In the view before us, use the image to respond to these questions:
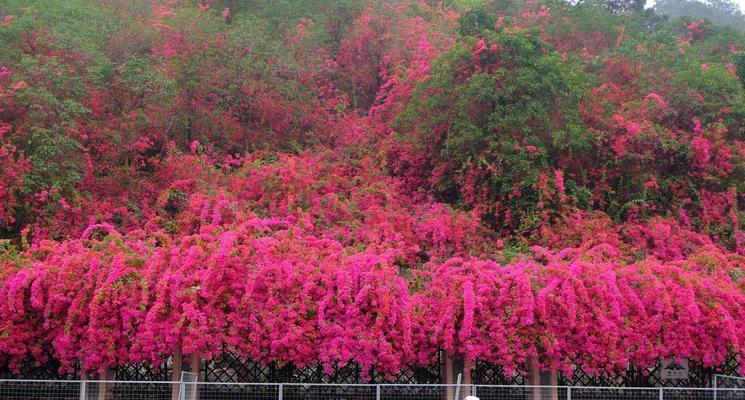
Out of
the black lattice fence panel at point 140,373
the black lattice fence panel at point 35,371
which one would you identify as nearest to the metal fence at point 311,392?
the black lattice fence panel at point 140,373

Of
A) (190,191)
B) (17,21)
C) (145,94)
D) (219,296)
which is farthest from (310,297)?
(17,21)

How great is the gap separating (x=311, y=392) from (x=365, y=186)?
8.98 meters

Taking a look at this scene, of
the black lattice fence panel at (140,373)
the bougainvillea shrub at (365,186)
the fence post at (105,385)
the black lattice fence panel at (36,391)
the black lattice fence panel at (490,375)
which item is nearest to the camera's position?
the black lattice fence panel at (36,391)

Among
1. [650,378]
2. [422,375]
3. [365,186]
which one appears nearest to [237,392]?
[422,375]

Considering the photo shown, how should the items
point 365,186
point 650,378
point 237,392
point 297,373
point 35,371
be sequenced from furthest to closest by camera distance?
point 365,186 → point 650,378 → point 297,373 → point 35,371 → point 237,392

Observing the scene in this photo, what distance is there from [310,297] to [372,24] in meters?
18.0

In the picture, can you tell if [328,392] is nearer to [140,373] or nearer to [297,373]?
[297,373]

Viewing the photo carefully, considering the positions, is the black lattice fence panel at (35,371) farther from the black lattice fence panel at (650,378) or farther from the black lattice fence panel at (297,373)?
the black lattice fence panel at (650,378)

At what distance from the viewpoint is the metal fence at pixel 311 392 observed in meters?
12.8

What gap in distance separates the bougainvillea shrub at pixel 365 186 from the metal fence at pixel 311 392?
562 mm

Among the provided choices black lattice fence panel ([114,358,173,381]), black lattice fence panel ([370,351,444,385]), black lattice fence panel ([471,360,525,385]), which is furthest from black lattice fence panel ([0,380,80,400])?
black lattice fence panel ([471,360,525,385])

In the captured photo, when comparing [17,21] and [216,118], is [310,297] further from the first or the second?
[17,21]

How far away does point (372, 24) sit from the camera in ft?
98.5

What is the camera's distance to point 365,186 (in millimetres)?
22125
